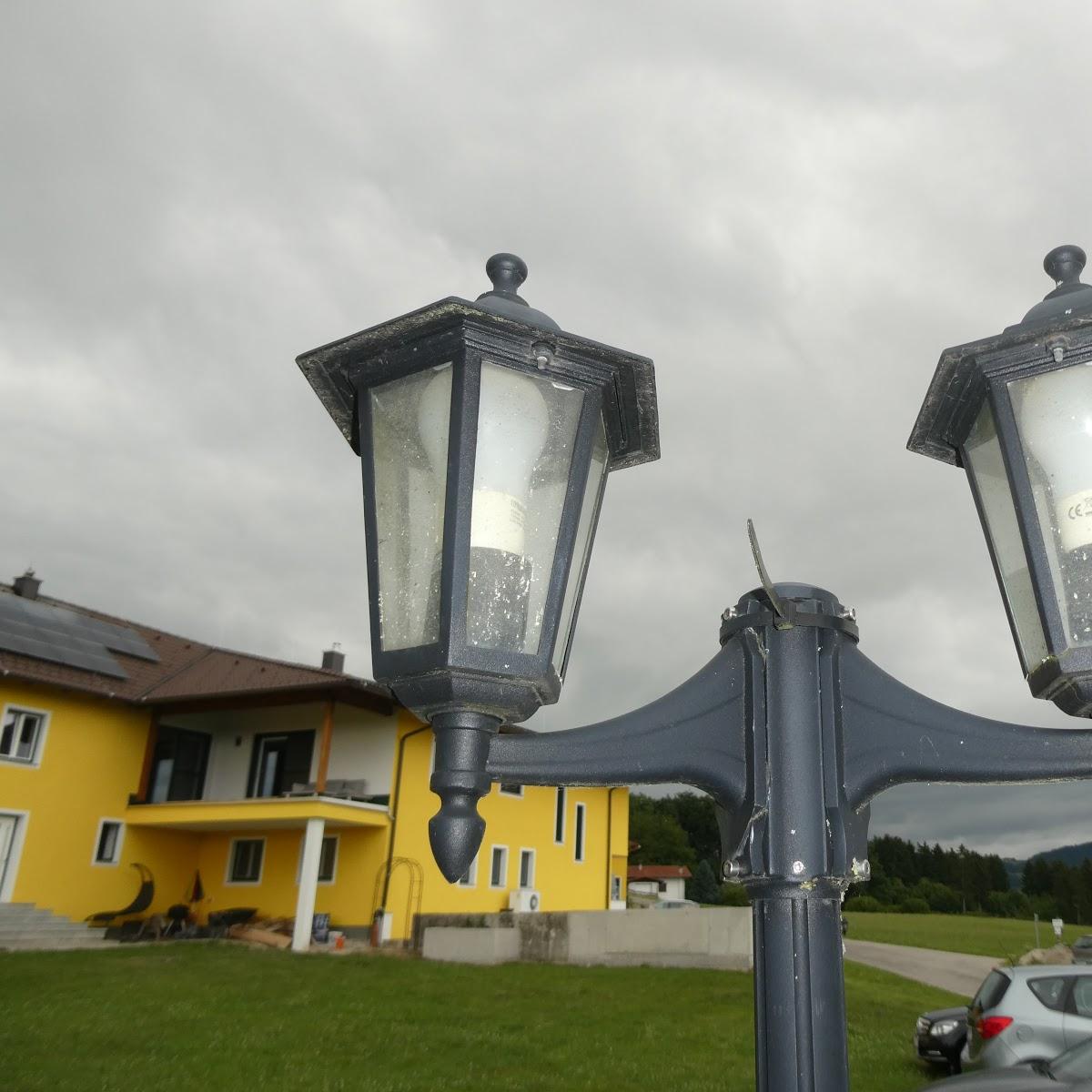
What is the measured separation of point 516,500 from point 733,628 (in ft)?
1.58

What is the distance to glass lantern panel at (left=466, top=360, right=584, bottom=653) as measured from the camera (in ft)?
5.79

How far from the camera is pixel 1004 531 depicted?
1.95 metres

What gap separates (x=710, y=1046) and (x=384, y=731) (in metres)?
12.5

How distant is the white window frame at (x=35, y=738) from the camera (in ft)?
69.3

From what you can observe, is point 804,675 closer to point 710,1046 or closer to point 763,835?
point 763,835

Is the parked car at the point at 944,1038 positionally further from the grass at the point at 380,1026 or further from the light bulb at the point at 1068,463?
the light bulb at the point at 1068,463

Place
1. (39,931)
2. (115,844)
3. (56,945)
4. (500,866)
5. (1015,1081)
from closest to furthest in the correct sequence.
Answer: (1015,1081), (56,945), (39,931), (115,844), (500,866)

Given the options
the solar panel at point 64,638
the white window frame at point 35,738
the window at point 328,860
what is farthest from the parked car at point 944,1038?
the solar panel at point 64,638

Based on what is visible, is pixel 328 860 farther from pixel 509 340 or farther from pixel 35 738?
pixel 509 340

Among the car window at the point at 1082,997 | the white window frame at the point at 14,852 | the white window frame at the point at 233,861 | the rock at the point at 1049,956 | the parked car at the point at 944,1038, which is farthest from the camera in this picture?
the white window frame at the point at 233,861

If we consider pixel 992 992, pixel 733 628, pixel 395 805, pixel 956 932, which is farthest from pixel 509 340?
pixel 956 932

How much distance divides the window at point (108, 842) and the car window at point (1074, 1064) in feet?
67.9

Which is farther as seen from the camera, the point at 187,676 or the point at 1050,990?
the point at 187,676

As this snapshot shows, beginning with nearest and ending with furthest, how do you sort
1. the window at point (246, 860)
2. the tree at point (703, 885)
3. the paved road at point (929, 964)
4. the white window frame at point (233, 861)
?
the paved road at point (929, 964) → the white window frame at point (233, 861) → the window at point (246, 860) → the tree at point (703, 885)
